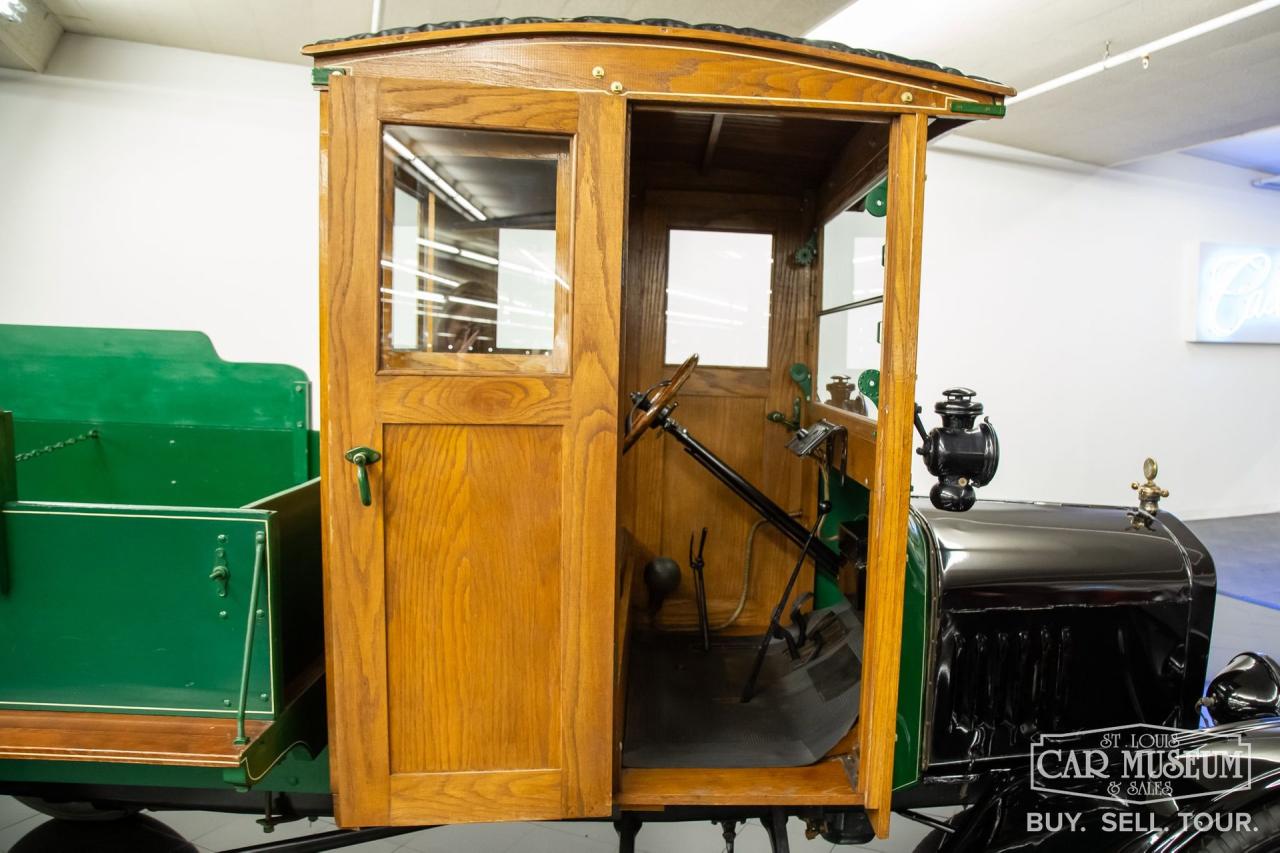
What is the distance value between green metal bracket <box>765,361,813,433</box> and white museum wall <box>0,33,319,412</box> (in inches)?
121

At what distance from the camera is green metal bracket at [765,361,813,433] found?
2852 mm

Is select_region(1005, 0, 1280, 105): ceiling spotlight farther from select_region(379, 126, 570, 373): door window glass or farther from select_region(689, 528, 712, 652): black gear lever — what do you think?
select_region(379, 126, 570, 373): door window glass

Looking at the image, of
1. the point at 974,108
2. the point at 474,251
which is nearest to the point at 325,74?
the point at 474,251

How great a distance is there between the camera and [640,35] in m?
1.58

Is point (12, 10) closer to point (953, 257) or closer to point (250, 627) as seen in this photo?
point (250, 627)

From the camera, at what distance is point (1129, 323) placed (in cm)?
686

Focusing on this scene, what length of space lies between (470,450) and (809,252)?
1706 millimetres

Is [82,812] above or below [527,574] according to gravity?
below

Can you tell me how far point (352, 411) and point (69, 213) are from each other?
3923 mm

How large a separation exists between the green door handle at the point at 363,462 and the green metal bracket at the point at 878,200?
51.2 inches

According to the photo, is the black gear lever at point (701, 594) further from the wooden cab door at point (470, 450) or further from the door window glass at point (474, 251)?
the door window glass at point (474, 251)

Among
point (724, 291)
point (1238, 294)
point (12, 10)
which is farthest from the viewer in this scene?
point (1238, 294)

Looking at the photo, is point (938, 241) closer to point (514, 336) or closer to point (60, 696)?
point (514, 336)

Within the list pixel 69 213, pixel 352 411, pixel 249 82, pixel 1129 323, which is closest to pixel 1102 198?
pixel 1129 323
